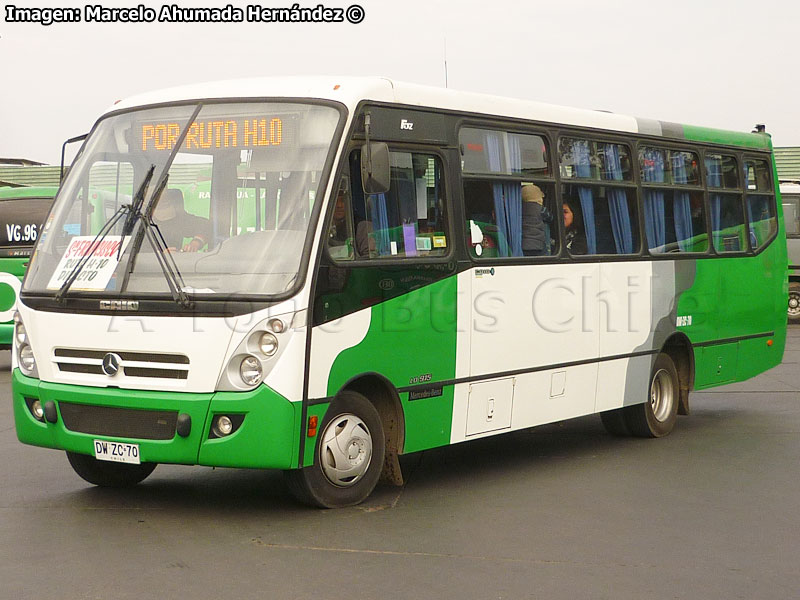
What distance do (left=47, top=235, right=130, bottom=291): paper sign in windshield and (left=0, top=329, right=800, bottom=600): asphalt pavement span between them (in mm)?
1404

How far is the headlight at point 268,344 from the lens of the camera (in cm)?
742

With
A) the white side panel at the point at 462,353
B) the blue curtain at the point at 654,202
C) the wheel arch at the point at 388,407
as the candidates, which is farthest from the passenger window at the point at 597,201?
the wheel arch at the point at 388,407

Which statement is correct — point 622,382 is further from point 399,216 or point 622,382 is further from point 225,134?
point 225,134

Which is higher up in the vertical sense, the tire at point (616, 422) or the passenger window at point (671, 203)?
the passenger window at point (671, 203)

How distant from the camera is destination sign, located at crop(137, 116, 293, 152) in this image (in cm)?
792

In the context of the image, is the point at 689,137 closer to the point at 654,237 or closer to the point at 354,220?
the point at 654,237

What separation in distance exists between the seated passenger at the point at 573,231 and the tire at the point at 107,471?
3737mm

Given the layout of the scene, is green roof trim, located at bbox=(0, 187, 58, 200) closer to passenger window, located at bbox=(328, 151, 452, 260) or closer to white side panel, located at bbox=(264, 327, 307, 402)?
passenger window, located at bbox=(328, 151, 452, 260)

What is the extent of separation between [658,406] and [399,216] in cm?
Result: 428

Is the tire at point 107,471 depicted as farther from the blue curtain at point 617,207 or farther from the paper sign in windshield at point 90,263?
the blue curtain at point 617,207

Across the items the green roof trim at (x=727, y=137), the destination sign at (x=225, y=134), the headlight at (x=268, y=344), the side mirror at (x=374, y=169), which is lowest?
the headlight at (x=268, y=344)

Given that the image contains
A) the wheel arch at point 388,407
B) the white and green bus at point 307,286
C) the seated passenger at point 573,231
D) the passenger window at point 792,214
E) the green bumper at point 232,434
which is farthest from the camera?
the passenger window at point 792,214

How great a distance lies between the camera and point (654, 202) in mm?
11578

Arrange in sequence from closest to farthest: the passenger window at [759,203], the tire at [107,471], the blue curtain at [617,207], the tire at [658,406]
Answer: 1. the tire at [107,471]
2. the blue curtain at [617,207]
3. the tire at [658,406]
4. the passenger window at [759,203]
